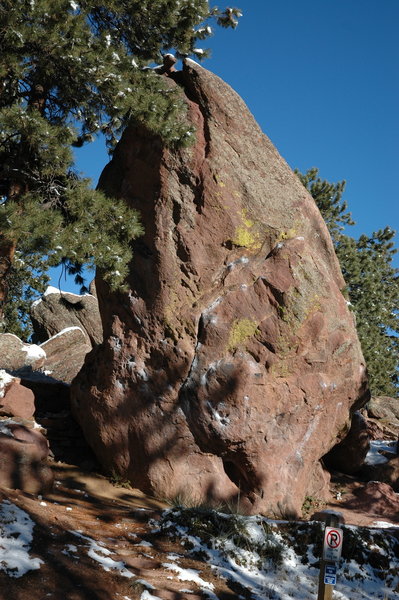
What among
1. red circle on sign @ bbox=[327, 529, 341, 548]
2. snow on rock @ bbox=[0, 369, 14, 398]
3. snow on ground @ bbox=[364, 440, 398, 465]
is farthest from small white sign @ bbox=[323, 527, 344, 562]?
snow on ground @ bbox=[364, 440, 398, 465]

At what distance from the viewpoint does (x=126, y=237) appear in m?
8.46

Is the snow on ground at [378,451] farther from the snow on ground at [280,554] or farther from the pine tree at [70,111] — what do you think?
the pine tree at [70,111]

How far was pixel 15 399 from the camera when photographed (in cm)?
975

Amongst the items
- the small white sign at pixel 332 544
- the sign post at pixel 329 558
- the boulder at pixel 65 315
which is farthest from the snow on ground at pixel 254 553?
the boulder at pixel 65 315

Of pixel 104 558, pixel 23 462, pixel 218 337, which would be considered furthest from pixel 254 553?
pixel 218 337

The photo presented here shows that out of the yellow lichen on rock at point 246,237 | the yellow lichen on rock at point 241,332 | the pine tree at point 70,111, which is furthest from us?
the yellow lichen on rock at point 246,237

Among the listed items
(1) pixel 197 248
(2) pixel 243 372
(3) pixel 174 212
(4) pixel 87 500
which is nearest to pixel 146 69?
(3) pixel 174 212

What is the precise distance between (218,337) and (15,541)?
164 inches

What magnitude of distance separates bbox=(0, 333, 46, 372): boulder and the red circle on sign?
418 inches

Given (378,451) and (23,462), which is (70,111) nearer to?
(23,462)

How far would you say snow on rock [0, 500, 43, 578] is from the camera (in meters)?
4.47

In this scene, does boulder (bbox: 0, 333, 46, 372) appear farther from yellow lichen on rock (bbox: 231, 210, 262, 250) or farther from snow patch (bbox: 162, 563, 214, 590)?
snow patch (bbox: 162, 563, 214, 590)

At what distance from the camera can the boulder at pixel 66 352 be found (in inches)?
559

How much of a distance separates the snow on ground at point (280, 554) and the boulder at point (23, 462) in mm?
1479
